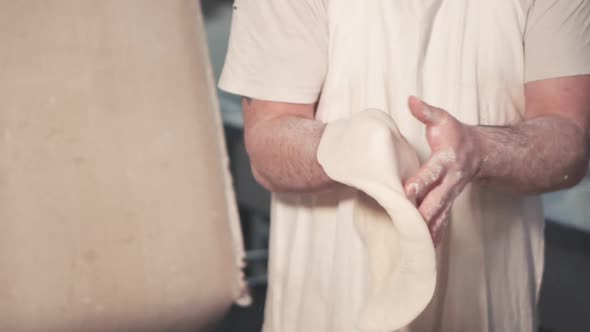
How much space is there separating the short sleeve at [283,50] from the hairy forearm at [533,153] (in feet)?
0.63

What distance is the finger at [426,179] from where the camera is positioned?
581 millimetres

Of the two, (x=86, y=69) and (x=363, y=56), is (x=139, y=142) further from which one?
(x=363, y=56)

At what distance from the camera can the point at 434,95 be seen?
2.40 ft

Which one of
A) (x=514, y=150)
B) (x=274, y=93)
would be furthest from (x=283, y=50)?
(x=514, y=150)

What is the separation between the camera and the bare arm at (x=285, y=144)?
69cm

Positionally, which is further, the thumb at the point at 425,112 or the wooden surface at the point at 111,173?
the wooden surface at the point at 111,173

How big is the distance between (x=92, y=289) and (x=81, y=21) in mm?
322


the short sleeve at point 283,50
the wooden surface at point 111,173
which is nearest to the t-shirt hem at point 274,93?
the short sleeve at point 283,50

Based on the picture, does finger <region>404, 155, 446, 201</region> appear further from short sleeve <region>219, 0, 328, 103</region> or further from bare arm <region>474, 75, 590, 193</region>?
short sleeve <region>219, 0, 328, 103</region>

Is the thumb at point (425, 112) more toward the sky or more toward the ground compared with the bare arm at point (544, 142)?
more toward the sky

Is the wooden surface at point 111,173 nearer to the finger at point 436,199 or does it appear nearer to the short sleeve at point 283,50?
the short sleeve at point 283,50

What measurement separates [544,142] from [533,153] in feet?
0.06

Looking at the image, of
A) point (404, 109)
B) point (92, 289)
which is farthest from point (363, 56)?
point (92, 289)

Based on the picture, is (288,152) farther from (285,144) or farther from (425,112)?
(425,112)
